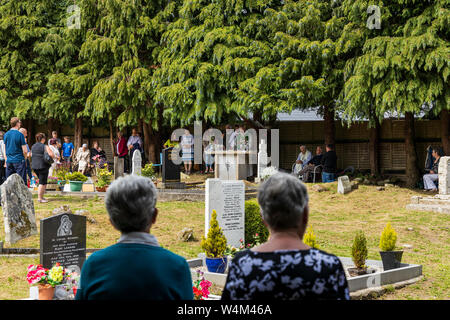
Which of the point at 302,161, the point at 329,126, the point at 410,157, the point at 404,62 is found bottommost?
the point at 302,161

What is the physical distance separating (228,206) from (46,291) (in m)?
4.25

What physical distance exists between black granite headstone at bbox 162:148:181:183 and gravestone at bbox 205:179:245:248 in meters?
9.04

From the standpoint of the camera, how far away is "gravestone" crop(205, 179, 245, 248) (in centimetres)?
1017

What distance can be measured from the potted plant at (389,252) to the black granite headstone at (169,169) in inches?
432

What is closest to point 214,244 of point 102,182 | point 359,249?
point 359,249

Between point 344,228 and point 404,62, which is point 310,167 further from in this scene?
point 344,228

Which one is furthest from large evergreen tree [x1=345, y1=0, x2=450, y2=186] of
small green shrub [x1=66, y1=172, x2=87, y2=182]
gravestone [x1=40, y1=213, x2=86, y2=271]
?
gravestone [x1=40, y1=213, x2=86, y2=271]

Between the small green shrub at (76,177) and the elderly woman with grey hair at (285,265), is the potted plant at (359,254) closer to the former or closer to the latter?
the elderly woman with grey hair at (285,265)

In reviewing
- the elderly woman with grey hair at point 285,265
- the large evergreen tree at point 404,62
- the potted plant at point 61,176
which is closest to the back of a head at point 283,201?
the elderly woman with grey hair at point 285,265

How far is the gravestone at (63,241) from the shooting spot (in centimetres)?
759

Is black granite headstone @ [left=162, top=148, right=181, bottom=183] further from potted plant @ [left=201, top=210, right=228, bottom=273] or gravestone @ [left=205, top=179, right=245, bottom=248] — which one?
potted plant @ [left=201, top=210, right=228, bottom=273]

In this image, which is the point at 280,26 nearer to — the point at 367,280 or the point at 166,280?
the point at 367,280

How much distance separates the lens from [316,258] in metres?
2.93

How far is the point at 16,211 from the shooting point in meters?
11.0
